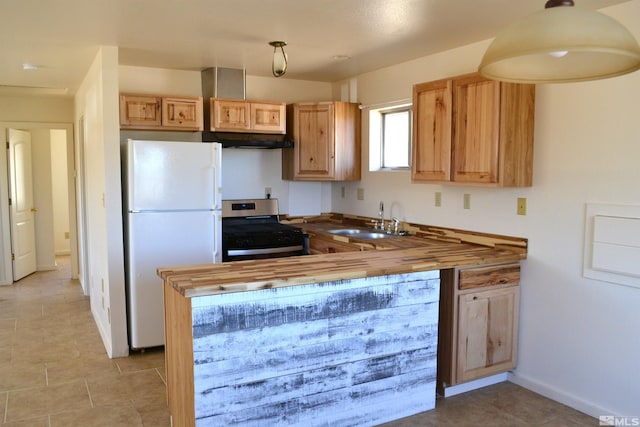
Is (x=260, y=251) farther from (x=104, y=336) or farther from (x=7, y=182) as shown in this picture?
(x=7, y=182)

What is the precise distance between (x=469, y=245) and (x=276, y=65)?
191cm

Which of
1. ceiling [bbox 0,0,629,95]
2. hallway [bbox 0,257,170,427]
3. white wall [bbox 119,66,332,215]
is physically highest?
ceiling [bbox 0,0,629,95]

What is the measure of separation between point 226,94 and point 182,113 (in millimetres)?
452

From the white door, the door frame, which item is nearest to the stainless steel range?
the door frame

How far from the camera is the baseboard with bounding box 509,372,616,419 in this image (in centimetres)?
291

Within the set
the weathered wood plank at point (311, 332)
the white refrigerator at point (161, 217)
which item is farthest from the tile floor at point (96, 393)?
the weathered wood plank at point (311, 332)

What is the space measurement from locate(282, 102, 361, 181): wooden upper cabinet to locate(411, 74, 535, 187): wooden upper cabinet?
3.91 ft

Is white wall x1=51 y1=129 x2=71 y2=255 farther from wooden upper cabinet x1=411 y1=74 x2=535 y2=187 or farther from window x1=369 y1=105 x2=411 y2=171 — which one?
wooden upper cabinet x1=411 y1=74 x2=535 y2=187

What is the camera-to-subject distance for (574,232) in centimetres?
302

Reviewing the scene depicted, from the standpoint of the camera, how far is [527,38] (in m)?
1.41

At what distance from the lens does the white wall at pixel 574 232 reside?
9.06 ft

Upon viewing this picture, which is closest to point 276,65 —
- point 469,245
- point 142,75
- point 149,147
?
point 149,147

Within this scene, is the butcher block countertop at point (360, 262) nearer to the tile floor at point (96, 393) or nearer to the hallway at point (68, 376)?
the tile floor at point (96, 393)

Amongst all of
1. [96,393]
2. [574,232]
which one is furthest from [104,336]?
[574,232]
